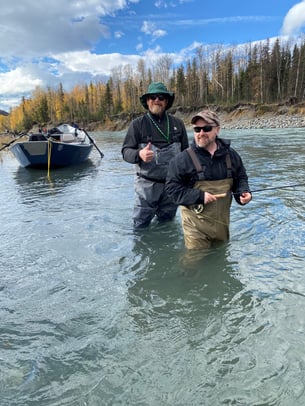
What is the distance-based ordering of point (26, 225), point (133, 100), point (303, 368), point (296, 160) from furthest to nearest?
1. point (133, 100)
2. point (296, 160)
3. point (26, 225)
4. point (303, 368)

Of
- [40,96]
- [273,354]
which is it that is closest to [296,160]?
[273,354]

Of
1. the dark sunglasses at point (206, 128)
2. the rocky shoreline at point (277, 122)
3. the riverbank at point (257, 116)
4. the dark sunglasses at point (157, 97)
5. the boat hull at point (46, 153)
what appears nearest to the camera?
the dark sunglasses at point (206, 128)

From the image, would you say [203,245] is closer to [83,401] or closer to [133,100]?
[83,401]

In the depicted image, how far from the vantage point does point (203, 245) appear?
4203 millimetres

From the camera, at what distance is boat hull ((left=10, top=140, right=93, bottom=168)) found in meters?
14.5

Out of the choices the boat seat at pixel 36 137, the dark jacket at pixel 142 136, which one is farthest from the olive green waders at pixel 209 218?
the boat seat at pixel 36 137

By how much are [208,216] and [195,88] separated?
8778 cm

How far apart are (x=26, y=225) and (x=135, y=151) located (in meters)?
3.03

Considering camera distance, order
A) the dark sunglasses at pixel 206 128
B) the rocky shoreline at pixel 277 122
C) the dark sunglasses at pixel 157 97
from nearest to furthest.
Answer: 1. the dark sunglasses at pixel 206 128
2. the dark sunglasses at pixel 157 97
3. the rocky shoreline at pixel 277 122

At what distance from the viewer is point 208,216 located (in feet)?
12.8

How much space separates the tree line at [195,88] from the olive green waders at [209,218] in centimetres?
6646

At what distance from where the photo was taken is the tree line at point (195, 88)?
238ft

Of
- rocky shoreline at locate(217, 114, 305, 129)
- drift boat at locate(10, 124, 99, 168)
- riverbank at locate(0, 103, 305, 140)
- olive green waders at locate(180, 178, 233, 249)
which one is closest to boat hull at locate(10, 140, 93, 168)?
drift boat at locate(10, 124, 99, 168)

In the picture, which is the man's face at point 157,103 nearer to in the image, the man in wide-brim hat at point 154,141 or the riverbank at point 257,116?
the man in wide-brim hat at point 154,141
